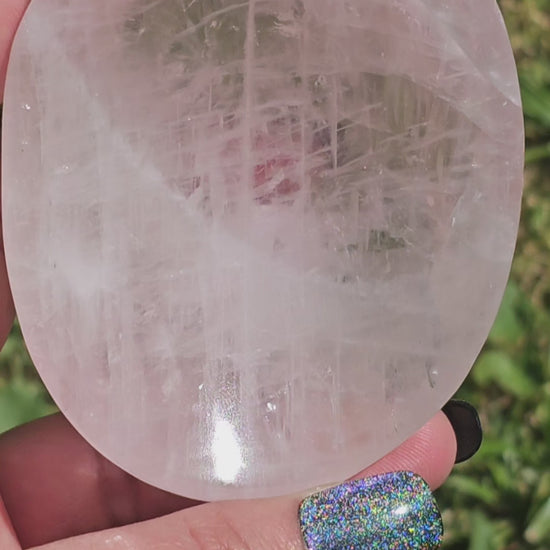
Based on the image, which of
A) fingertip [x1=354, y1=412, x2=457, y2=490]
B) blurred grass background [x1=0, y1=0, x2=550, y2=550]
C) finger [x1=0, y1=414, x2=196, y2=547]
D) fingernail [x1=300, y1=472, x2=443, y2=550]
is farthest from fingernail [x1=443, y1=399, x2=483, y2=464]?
finger [x1=0, y1=414, x2=196, y2=547]

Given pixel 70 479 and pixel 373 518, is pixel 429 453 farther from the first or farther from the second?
pixel 70 479

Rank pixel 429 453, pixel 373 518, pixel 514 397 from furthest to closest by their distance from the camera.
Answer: pixel 514 397, pixel 429 453, pixel 373 518

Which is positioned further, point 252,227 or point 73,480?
point 73,480

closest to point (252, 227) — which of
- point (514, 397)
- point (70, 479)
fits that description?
point (70, 479)

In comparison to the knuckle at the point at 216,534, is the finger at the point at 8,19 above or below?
above

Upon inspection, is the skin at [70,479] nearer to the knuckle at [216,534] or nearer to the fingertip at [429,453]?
the fingertip at [429,453]

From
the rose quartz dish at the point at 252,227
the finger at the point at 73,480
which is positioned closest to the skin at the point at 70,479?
the finger at the point at 73,480

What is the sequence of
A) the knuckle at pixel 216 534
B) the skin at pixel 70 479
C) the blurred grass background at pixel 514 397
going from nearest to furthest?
1. the knuckle at pixel 216 534
2. the skin at pixel 70 479
3. the blurred grass background at pixel 514 397
